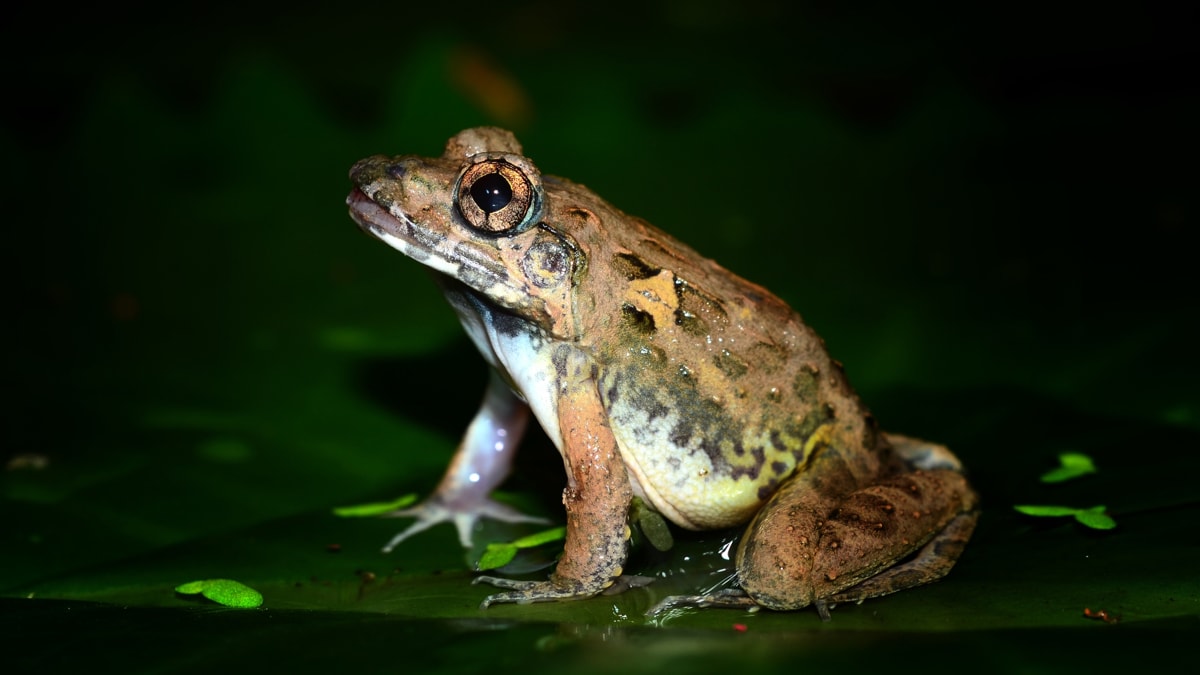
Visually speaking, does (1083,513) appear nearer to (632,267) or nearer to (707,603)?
(707,603)

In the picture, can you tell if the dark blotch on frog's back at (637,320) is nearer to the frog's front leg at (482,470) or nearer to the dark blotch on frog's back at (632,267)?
the dark blotch on frog's back at (632,267)

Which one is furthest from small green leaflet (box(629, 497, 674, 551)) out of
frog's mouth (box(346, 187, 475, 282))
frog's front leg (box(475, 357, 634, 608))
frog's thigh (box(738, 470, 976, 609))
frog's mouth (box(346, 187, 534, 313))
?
frog's mouth (box(346, 187, 475, 282))

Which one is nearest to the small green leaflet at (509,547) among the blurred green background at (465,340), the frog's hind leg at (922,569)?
the blurred green background at (465,340)

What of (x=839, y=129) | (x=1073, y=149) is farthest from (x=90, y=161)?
(x=1073, y=149)

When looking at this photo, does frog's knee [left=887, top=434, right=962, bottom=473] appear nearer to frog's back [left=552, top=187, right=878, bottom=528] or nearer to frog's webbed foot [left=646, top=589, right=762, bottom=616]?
frog's back [left=552, top=187, right=878, bottom=528]

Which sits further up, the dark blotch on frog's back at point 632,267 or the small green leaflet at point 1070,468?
the dark blotch on frog's back at point 632,267

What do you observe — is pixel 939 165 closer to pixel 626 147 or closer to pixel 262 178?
pixel 626 147
